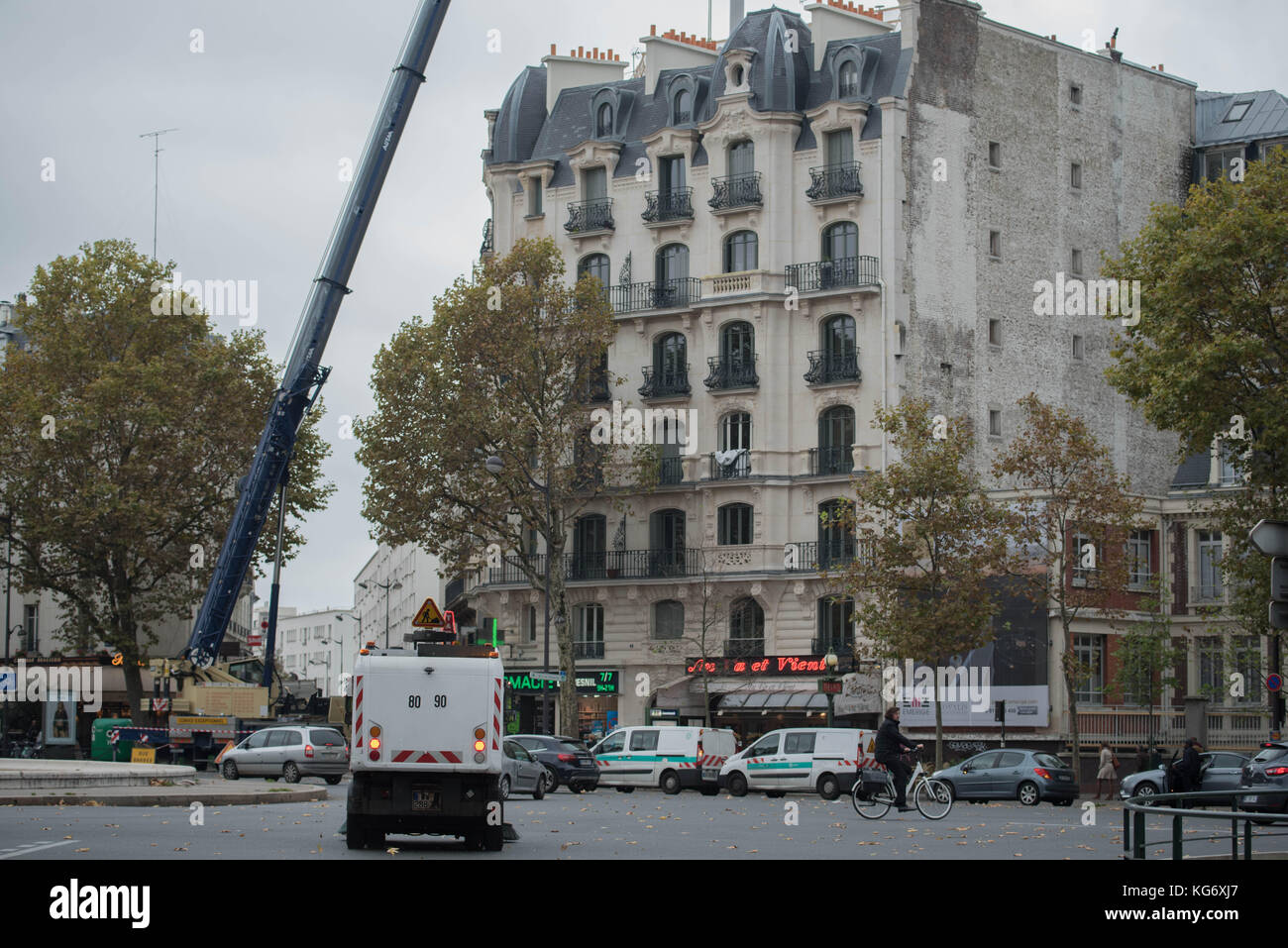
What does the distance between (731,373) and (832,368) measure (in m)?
3.25

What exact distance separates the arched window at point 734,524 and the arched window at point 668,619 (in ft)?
8.92

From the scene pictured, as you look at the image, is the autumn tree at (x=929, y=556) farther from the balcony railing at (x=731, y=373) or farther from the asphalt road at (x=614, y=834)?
the asphalt road at (x=614, y=834)

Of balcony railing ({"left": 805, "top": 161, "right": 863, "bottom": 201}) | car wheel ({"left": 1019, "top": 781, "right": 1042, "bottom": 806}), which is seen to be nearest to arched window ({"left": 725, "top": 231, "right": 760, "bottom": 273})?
balcony railing ({"left": 805, "top": 161, "right": 863, "bottom": 201})

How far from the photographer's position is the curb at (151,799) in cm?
2791

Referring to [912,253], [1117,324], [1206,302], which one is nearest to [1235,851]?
[1206,302]

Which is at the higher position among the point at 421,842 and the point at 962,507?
the point at 962,507

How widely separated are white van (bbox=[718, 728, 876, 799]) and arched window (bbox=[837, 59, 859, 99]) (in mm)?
25671

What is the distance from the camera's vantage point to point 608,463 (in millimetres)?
56906

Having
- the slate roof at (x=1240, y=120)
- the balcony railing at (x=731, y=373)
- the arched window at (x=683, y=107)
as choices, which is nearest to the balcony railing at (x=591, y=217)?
the arched window at (x=683, y=107)

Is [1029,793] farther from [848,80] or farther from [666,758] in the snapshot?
[848,80]

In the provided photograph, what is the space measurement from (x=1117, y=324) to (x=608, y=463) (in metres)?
17.6

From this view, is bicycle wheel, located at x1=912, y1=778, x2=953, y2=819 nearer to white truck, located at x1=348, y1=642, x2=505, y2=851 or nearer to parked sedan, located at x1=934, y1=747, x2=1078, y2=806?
white truck, located at x1=348, y1=642, x2=505, y2=851

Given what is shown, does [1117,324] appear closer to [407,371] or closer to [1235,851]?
[407,371]

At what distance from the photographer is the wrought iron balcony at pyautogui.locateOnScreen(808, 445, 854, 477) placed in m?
55.8
